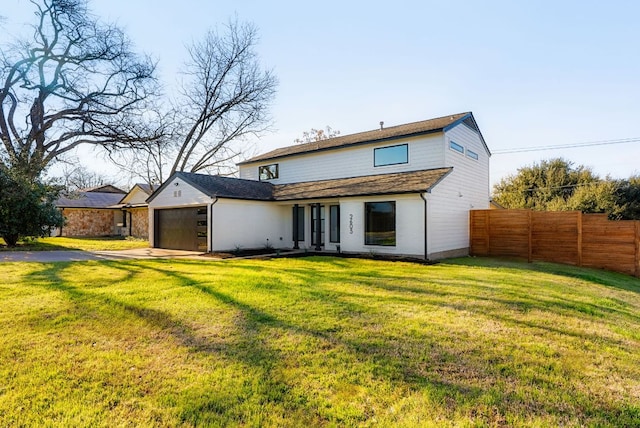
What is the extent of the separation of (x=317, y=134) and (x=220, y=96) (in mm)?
12268

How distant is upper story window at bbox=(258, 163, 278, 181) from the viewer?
20.2 meters

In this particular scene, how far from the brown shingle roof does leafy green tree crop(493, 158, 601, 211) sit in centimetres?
1963

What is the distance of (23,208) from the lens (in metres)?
15.2

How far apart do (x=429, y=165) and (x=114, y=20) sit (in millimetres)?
20734

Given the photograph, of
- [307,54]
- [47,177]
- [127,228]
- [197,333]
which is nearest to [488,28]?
[307,54]

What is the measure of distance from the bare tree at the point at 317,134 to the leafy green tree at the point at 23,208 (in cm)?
2348

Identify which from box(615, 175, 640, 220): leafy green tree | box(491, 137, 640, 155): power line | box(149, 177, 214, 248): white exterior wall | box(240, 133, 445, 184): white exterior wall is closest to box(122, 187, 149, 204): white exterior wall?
box(149, 177, 214, 248): white exterior wall

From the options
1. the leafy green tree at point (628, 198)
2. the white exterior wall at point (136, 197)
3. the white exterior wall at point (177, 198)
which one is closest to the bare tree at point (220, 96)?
the white exterior wall at point (136, 197)

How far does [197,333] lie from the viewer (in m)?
4.32

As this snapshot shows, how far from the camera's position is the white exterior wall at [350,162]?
570 inches

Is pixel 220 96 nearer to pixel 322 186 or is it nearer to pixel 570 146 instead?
pixel 322 186

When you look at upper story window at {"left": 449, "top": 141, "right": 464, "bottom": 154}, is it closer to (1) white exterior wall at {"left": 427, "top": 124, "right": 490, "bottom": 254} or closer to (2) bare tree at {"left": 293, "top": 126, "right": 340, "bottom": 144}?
(1) white exterior wall at {"left": 427, "top": 124, "right": 490, "bottom": 254}

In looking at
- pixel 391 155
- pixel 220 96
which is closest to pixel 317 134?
pixel 220 96

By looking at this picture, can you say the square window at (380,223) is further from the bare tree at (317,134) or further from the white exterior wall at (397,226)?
the bare tree at (317,134)
